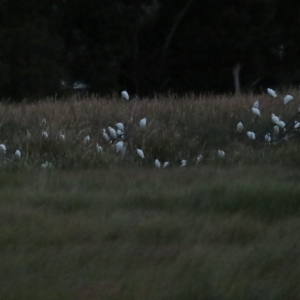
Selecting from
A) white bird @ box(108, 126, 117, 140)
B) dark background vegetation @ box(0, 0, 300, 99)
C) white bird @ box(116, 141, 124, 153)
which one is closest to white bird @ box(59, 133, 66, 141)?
white bird @ box(108, 126, 117, 140)

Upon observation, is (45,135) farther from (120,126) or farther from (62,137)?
(120,126)

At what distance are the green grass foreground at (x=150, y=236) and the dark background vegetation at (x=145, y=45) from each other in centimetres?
1209

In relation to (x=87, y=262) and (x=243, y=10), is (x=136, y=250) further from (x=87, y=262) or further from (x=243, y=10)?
(x=243, y=10)

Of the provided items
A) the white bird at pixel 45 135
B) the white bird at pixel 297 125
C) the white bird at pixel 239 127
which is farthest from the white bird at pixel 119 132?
the white bird at pixel 297 125

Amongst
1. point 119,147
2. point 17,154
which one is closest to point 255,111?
point 119,147

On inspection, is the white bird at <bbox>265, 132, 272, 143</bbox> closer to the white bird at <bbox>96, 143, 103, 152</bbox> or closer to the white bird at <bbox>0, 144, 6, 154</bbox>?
the white bird at <bbox>96, 143, 103, 152</bbox>

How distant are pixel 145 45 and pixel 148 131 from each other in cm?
1337

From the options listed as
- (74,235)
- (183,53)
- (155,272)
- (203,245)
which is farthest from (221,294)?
(183,53)

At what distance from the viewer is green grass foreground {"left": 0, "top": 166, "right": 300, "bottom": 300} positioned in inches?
167

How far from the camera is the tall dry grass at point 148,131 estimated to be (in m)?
8.49

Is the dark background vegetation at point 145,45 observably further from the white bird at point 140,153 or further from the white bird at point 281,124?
the white bird at point 281,124

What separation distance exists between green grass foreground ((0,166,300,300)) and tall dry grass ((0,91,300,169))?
43.6 inches

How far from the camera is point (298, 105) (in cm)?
1065

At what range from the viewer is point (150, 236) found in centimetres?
522
